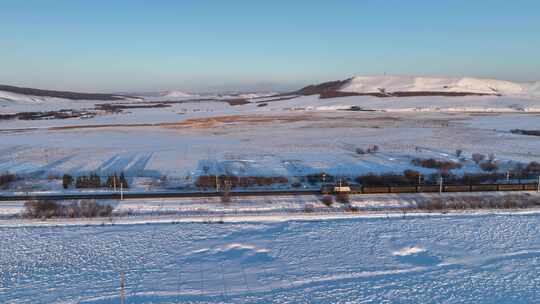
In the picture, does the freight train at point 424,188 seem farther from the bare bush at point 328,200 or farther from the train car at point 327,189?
the bare bush at point 328,200

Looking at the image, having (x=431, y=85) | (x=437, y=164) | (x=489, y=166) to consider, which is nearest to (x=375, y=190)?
(x=437, y=164)

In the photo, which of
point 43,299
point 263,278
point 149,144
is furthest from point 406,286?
point 149,144

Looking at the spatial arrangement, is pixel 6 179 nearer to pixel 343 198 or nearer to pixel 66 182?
pixel 66 182

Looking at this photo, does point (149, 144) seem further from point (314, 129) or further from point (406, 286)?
point (406, 286)

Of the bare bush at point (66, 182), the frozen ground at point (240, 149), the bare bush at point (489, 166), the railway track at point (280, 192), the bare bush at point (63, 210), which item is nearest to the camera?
the bare bush at point (63, 210)

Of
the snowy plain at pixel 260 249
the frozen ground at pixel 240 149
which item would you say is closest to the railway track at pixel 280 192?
the snowy plain at pixel 260 249
